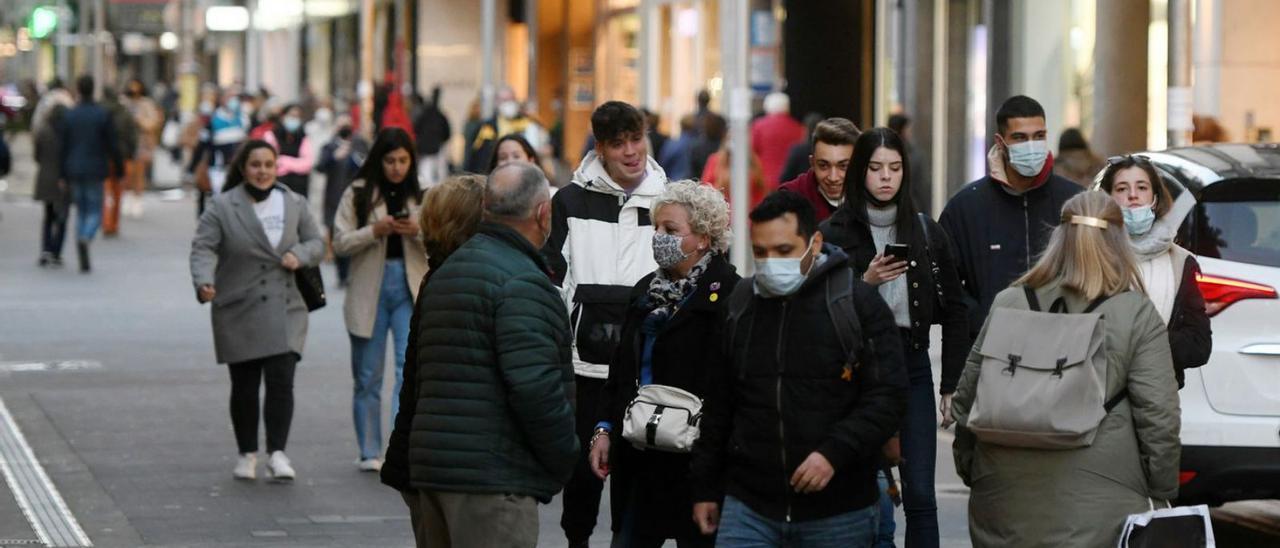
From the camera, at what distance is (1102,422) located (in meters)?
6.09

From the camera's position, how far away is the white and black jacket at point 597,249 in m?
7.69

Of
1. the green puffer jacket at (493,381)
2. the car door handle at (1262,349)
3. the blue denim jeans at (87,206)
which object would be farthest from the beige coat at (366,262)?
the blue denim jeans at (87,206)

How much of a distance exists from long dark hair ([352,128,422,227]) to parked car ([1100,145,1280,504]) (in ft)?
13.5

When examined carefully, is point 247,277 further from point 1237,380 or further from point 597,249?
point 1237,380

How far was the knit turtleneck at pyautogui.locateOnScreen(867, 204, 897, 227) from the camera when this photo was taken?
290 inches

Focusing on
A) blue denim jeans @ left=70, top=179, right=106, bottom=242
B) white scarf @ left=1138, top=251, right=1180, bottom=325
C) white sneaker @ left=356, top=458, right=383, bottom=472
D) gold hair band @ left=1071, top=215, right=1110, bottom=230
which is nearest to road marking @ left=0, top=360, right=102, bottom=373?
white sneaker @ left=356, top=458, right=383, bottom=472

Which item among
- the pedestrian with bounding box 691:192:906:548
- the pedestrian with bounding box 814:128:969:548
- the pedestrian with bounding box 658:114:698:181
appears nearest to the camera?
the pedestrian with bounding box 691:192:906:548

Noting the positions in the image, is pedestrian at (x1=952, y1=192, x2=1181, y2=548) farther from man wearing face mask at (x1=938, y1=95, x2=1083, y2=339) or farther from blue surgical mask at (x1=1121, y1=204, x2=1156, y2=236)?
man wearing face mask at (x1=938, y1=95, x2=1083, y2=339)

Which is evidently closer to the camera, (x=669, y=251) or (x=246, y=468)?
(x=669, y=251)

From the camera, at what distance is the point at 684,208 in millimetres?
6617

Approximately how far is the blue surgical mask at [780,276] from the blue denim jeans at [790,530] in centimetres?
58

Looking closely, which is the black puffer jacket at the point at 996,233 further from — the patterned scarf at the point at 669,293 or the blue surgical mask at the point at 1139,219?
the patterned scarf at the point at 669,293

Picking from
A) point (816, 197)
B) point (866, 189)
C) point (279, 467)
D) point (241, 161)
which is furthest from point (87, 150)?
point (866, 189)

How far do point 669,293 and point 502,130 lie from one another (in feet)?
62.2
